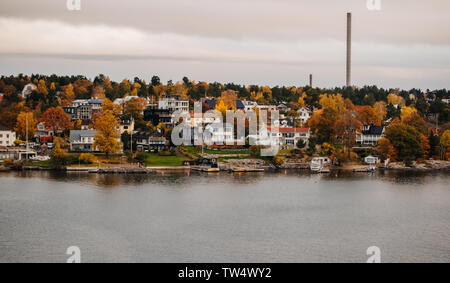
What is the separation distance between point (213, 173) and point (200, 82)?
42022mm

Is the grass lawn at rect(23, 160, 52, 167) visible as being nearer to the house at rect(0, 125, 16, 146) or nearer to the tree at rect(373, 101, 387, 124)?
the house at rect(0, 125, 16, 146)

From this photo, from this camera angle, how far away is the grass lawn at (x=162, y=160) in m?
37.6

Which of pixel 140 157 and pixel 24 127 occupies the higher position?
pixel 24 127

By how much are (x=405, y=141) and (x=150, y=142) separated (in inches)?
698

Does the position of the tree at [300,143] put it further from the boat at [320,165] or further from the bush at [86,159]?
the bush at [86,159]

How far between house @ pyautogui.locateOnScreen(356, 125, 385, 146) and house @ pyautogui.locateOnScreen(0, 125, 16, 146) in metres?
26.2

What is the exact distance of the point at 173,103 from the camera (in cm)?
5350

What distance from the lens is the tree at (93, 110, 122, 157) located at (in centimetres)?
3807

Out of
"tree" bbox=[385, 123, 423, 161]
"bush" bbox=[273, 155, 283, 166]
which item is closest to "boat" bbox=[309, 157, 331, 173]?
"bush" bbox=[273, 155, 283, 166]

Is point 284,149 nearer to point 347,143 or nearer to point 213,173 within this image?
point 347,143

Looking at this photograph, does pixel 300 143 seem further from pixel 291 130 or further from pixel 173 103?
pixel 173 103

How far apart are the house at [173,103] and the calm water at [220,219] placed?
1936 cm

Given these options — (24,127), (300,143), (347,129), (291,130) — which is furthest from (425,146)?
(24,127)
